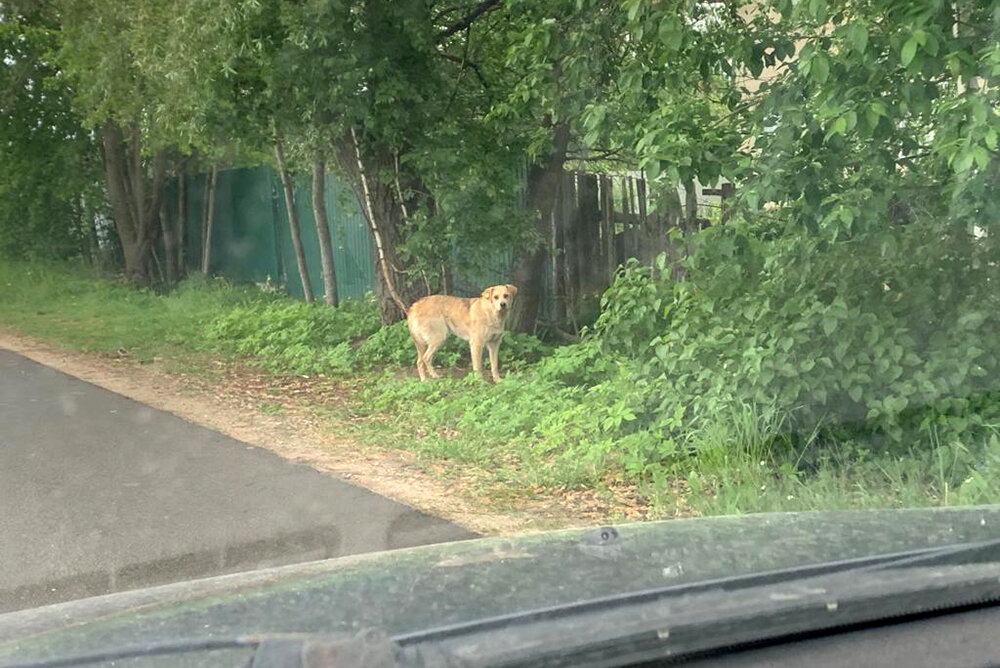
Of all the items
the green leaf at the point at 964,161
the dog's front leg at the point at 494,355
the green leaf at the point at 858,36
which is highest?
the green leaf at the point at 858,36

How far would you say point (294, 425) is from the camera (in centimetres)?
912

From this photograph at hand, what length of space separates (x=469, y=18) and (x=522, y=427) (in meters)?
5.07

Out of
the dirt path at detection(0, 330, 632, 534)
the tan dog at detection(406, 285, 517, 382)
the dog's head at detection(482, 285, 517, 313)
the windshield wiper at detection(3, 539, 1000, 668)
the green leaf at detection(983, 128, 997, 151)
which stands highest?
the green leaf at detection(983, 128, 997, 151)

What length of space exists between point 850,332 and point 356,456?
3688 millimetres

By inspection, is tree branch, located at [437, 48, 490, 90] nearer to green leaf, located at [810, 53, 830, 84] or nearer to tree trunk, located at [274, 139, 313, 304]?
tree trunk, located at [274, 139, 313, 304]

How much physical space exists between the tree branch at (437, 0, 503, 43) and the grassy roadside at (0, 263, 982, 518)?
335cm

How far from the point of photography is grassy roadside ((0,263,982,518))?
239 inches

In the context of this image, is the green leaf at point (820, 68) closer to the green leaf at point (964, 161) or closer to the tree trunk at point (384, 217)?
the green leaf at point (964, 161)

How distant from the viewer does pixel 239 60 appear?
10625mm

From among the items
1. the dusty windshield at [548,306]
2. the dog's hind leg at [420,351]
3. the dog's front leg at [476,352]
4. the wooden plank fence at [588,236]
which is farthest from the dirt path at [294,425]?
the wooden plank fence at [588,236]

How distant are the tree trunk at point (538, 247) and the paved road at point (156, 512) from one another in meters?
4.77

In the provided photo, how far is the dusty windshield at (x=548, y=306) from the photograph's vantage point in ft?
18.8

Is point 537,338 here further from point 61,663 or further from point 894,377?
point 61,663

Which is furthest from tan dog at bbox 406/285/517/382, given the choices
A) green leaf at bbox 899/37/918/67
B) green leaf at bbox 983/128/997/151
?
green leaf at bbox 983/128/997/151
